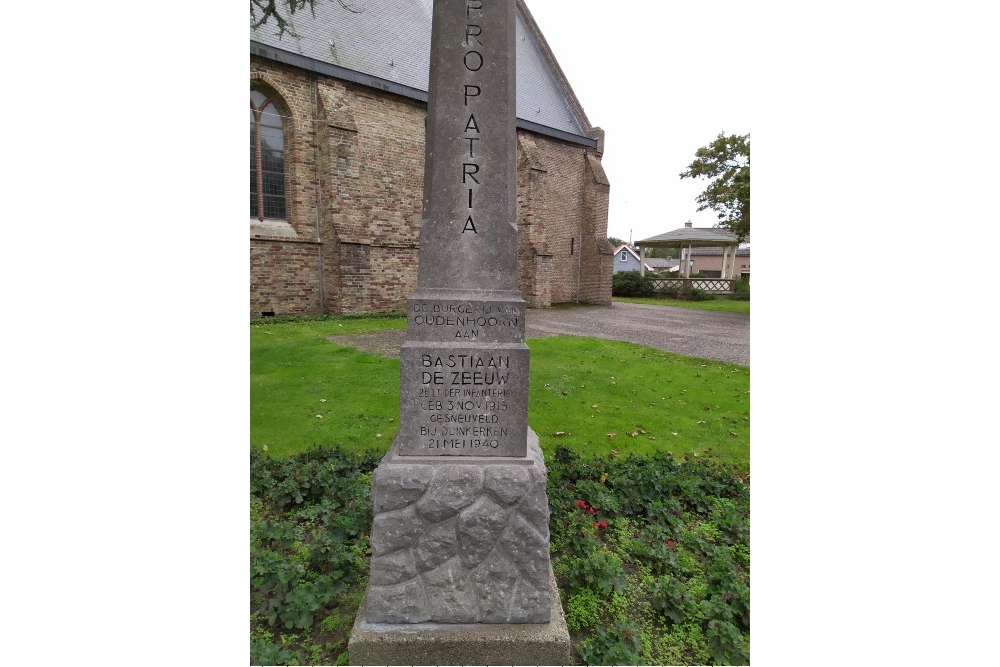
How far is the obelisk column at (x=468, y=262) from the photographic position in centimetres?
231

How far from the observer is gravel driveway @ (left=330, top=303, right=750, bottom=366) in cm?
968

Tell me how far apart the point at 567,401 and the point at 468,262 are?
403cm

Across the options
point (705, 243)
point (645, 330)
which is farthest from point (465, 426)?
point (705, 243)

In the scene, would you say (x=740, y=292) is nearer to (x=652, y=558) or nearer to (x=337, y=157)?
(x=337, y=157)

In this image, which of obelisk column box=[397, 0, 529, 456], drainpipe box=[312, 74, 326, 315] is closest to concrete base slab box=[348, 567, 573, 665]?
obelisk column box=[397, 0, 529, 456]

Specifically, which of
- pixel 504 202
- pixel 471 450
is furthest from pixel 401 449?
pixel 504 202

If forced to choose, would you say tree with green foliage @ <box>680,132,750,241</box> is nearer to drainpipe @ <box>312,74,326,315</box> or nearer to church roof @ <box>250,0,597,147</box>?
church roof @ <box>250,0,597,147</box>

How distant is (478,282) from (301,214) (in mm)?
12400

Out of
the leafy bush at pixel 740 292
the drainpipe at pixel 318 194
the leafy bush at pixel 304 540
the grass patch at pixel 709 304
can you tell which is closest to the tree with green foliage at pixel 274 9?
the drainpipe at pixel 318 194

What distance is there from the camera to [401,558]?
2354mm

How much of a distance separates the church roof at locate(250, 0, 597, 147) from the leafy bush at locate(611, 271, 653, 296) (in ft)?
32.3

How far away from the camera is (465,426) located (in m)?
2.41

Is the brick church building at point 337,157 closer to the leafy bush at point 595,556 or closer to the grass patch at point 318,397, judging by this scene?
the grass patch at point 318,397

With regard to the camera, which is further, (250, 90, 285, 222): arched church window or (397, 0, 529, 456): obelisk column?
(250, 90, 285, 222): arched church window
